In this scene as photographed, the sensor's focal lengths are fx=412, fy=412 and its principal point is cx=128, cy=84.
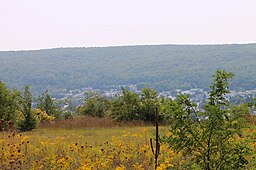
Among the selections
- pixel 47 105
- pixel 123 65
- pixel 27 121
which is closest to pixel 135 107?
pixel 27 121

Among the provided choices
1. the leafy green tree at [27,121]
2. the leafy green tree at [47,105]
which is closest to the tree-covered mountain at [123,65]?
the leafy green tree at [47,105]

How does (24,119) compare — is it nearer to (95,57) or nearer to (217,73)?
(217,73)

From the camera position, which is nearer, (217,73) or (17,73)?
(217,73)

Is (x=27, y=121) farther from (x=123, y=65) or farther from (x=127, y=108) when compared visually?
(x=123, y=65)

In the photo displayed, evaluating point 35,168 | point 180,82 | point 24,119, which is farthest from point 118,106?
point 180,82

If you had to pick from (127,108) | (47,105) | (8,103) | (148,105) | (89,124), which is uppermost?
(8,103)
